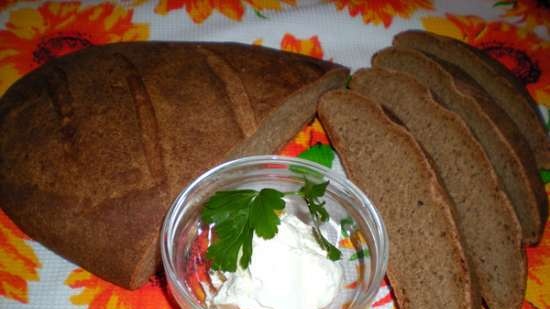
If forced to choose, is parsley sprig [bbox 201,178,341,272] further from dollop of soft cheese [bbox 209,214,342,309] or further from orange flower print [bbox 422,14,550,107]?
orange flower print [bbox 422,14,550,107]

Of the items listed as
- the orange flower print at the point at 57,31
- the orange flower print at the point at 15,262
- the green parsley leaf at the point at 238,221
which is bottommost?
the orange flower print at the point at 15,262

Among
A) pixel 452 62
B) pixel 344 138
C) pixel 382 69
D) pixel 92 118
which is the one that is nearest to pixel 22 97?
pixel 92 118

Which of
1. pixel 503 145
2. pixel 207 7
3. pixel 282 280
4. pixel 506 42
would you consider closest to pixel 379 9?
pixel 506 42

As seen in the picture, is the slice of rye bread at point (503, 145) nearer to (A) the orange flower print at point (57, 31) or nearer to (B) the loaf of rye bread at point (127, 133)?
(B) the loaf of rye bread at point (127, 133)

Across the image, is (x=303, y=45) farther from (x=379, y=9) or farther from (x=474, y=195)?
(x=474, y=195)

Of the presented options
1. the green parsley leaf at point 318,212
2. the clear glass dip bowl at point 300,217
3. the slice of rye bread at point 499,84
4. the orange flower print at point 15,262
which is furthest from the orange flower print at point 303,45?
the orange flower print at point 15,262

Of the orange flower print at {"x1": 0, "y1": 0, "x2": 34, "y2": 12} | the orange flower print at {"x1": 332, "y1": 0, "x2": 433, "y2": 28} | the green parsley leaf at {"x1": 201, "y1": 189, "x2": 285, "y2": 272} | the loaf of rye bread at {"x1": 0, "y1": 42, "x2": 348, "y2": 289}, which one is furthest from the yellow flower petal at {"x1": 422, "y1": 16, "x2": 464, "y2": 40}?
the orange flower print at {"x1": 0, "y1": 0, "x2": 34, "y2": 12}

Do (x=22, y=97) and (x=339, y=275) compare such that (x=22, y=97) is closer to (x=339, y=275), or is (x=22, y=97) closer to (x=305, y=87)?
(x=305, y=87)
